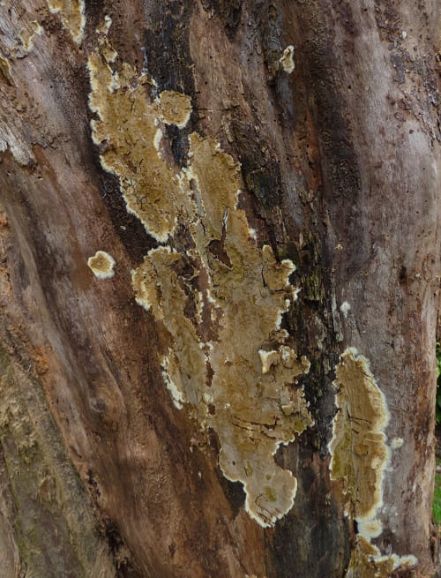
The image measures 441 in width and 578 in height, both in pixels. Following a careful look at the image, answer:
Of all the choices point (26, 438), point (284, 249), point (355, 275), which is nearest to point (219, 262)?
point (284, 249)

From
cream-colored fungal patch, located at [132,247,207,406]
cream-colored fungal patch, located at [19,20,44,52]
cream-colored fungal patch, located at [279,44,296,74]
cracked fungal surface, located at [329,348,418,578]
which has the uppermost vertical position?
cream-colored fungal patch, located at [19,20,44,52]

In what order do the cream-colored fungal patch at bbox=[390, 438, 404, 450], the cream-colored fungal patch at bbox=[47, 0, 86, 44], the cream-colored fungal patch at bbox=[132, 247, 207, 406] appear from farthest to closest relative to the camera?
1. the cream-colored fungal patch at bbox=[390, 438, 404, 450]
2. the cream-colored fungal patch at bbox=[132, 247, 207, 406]
3. the cream-colored fungal patch at bbox=[47, 0, 86, 44]

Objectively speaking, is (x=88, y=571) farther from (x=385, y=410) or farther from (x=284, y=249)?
(x=284, y=249)

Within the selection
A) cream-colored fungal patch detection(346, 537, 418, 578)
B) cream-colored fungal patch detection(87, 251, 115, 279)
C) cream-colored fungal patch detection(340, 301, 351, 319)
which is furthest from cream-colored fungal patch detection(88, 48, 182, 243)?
cream-colored fungal patch detection(346, 537, 418, 578)

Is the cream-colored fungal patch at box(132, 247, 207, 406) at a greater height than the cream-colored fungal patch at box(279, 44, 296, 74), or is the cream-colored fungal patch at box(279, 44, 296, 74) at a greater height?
the cream-colored fungal patch at box(279, 44, 296, 74)

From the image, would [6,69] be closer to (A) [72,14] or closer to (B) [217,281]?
(A) [72,14]

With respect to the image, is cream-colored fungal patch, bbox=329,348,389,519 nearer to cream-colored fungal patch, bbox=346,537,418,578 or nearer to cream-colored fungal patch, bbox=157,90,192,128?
cream-colored fungal patch, bbox=346,537,418,578

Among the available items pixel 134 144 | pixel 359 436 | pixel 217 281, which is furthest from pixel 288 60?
pixel 359 436

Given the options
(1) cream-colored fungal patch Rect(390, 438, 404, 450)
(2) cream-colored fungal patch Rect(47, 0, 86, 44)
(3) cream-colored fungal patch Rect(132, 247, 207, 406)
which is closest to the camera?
(2) cream-colored fungal patch Rect(47, 0, 86, 44)

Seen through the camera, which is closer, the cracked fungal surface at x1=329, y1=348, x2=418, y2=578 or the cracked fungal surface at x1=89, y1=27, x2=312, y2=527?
the cracked fungal surface at x1=89, y1=27, x2=312, y2=527
